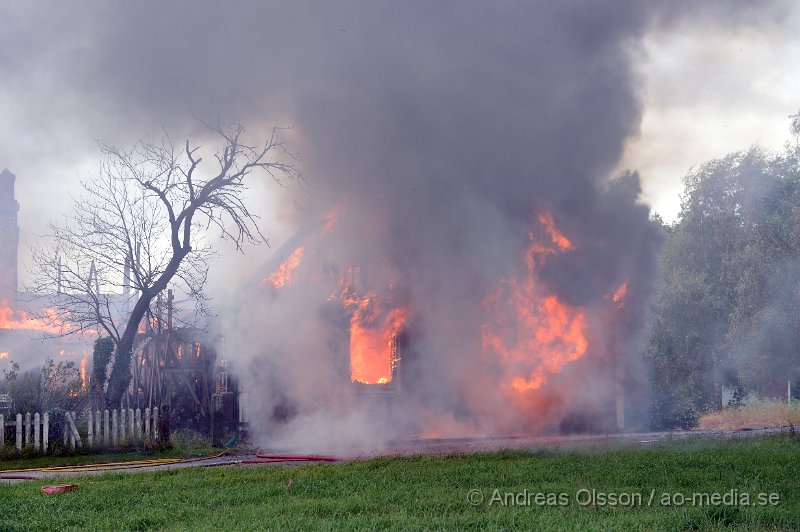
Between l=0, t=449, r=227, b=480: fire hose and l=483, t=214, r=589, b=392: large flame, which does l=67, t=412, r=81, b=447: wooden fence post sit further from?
l=483, t=214, r=589, b=392: large flame

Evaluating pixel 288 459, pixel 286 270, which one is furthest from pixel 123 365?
pixel 288 459

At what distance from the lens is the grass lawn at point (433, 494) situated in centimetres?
705

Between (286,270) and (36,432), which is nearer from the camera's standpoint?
(36,432)

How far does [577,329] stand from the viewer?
65.6 ft

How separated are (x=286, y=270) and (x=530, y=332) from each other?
23.8 feet

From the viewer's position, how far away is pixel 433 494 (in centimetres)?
852

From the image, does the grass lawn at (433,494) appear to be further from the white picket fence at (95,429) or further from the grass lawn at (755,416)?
the grass lawn at (755,416)

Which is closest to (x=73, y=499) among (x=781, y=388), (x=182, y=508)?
(x=182, y=508)

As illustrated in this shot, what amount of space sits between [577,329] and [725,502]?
1214cm

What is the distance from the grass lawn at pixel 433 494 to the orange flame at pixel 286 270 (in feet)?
30.9

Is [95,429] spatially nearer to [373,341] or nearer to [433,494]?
[373,341]

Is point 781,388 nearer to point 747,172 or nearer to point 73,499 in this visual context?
point 747,172

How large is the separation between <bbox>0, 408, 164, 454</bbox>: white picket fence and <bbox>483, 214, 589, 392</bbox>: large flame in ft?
30.0

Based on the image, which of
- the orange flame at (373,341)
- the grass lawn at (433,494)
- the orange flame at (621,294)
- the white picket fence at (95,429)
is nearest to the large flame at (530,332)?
the orange flame at (621,294)
